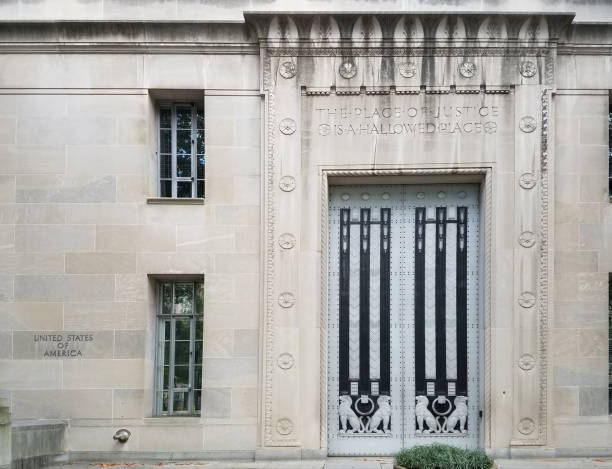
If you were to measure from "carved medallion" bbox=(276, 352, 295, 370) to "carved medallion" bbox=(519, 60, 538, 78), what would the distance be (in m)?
5.95

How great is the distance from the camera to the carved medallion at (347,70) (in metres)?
12.9

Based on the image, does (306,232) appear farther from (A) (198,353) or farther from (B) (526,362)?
(B) (526,362)

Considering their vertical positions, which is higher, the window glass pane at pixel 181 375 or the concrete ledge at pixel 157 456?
the window glass pane at pixel 181 375

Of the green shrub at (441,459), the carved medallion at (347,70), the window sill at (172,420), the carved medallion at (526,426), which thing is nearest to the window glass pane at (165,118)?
the carved medallion at (347,70)

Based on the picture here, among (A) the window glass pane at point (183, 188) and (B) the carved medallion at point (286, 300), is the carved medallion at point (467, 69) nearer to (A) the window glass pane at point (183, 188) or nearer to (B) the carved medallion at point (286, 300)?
(B) the carved medallion at point (286, 300)

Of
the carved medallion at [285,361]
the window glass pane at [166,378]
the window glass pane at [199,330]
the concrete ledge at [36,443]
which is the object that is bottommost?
the concrete ledge at [36,443]

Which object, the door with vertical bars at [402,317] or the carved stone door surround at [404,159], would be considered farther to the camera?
the door with vertical bars at [402,317]

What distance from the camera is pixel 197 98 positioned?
13414mm

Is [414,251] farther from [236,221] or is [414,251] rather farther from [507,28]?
[507,28]

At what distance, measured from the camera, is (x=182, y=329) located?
13250 millimetres

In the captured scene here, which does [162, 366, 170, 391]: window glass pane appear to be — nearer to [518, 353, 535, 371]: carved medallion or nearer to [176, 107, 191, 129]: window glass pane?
[176, 107, 191, 129]: window glass pane

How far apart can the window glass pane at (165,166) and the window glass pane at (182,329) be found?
2.50 metres

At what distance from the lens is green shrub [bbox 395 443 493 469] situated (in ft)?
29.3

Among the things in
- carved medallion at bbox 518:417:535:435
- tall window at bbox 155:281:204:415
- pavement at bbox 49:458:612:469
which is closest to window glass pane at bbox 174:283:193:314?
tall window at bbox 155:281:204:415
